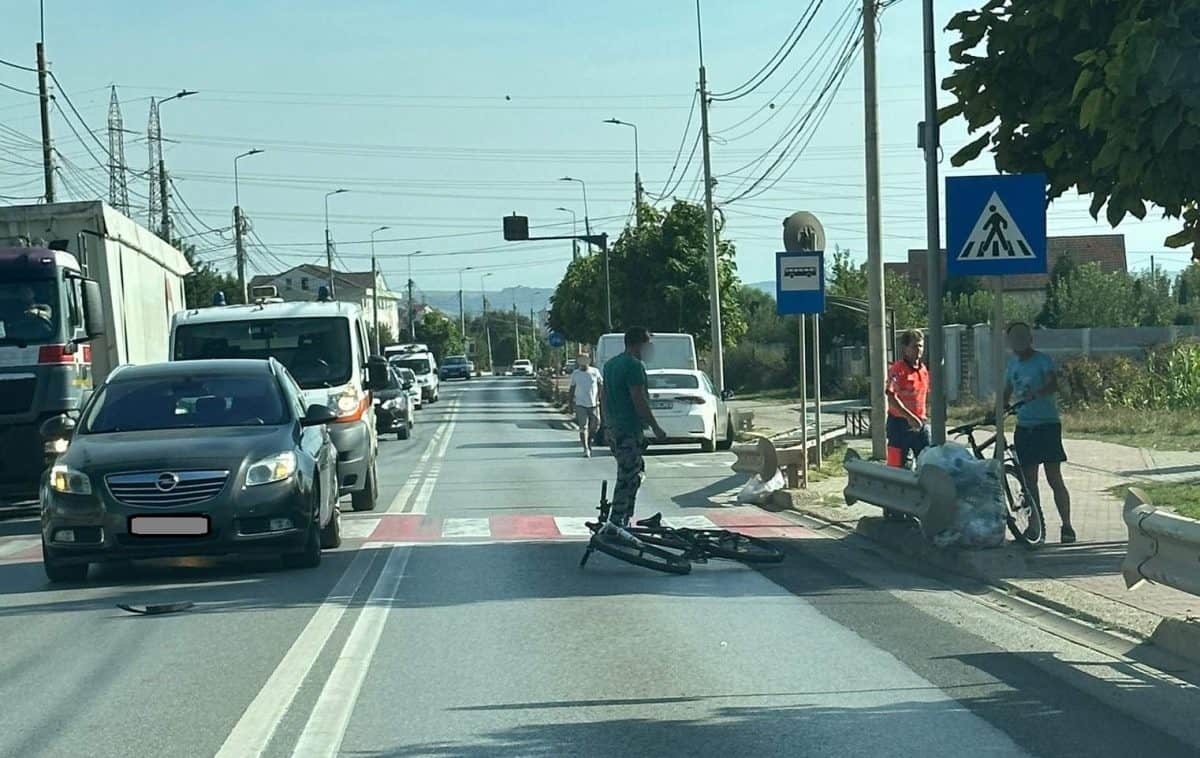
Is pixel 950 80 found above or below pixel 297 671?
above

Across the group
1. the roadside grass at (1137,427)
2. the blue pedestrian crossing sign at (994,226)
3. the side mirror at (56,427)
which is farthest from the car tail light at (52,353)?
the roadside grass at (1137,427)

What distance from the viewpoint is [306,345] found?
18422mm

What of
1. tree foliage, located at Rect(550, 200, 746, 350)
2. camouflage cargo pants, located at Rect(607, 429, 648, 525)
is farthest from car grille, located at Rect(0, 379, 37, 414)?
tree foliage, located at Rect(550, 200, 746, 350)

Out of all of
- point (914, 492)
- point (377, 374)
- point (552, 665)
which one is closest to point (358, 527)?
point (377, 374)

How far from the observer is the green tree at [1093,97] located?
8078 millimetres

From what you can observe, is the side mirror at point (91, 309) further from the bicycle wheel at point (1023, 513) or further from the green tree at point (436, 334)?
the green tree at point (436, 334)

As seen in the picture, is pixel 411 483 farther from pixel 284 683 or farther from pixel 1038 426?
pixel 284 683

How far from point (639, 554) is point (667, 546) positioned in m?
0.46

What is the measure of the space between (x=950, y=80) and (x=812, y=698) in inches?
224

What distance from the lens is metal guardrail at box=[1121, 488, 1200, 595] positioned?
8.20 m

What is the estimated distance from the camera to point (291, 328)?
18.5 meters

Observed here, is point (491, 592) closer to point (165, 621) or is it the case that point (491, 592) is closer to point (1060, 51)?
point (165, 621)

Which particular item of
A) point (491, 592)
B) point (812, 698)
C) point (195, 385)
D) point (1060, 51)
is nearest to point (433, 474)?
point (195, 385)

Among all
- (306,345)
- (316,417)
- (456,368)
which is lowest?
(456,368)
